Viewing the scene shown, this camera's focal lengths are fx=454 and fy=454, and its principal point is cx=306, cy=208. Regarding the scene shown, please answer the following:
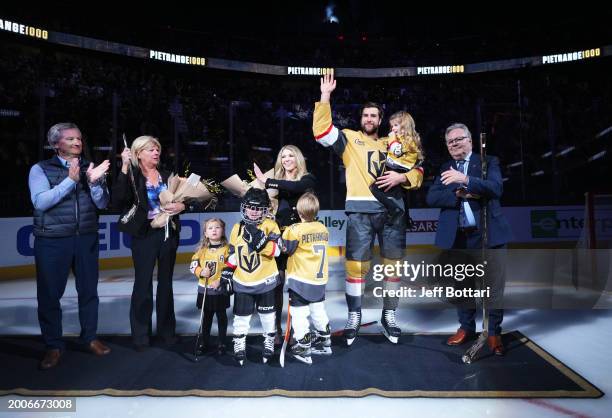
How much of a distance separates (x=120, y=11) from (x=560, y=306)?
1865 centimetres

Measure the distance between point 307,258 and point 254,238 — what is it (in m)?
0.42

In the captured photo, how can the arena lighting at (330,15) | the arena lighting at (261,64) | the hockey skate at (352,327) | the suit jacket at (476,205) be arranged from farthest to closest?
the arena lighting at (330,15) → the arena lighting at (261,64) → the hockey skate at (352,327) → the suit jacket at (476,205)

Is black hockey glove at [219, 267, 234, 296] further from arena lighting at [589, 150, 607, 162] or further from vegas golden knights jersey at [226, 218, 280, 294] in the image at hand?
arena lighting at [589, 150, 607, 162]

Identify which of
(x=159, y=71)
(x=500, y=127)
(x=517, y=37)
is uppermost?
(x=517, y=37)

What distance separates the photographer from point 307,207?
332 cm

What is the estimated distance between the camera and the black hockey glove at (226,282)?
3273 mm

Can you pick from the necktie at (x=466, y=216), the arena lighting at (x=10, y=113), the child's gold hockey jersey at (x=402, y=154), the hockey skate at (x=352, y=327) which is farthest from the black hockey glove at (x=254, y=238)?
the arena lighting at (x=10, y=113)

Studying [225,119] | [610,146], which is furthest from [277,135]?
[610,146]

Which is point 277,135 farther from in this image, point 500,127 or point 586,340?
point 586,340

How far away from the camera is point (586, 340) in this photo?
12.4 ft

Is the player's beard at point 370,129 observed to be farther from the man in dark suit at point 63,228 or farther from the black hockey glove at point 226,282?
the man in dark suit at point 63,228

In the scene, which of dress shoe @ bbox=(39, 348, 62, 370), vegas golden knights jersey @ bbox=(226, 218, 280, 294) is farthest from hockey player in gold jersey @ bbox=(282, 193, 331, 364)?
dress shoe @ bbox=(39, 348, 62, 370)

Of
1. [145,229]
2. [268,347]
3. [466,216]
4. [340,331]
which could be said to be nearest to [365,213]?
[466,216]

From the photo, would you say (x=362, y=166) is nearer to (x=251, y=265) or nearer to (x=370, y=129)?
(x=370, y=129)
